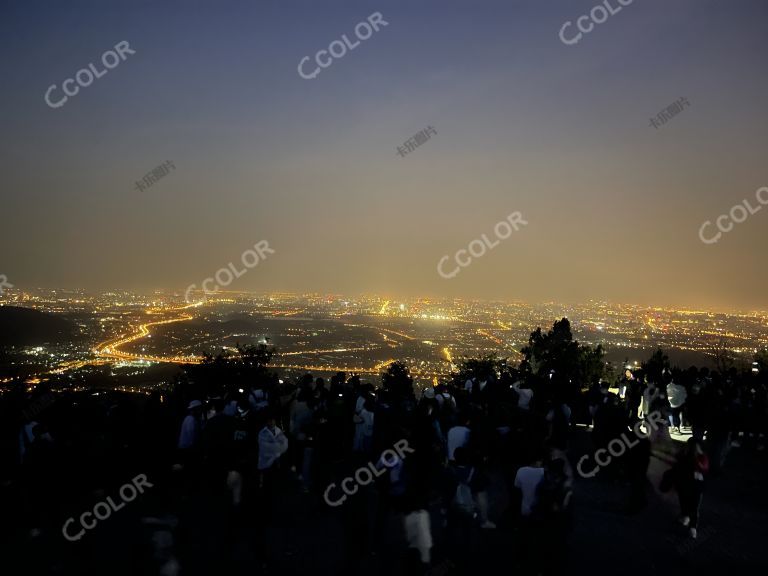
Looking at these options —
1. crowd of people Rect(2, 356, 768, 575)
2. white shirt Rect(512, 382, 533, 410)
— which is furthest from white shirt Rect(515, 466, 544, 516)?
white shirt Rect(512, 382, 533, 410)

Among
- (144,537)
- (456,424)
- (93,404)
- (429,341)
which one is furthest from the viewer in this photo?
(429,341)

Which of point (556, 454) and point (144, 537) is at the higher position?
point (144, 537)

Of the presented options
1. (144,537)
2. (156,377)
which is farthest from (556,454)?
(156,377)

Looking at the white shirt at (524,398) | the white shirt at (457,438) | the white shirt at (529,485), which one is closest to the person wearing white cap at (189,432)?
the white shirt at (457,438)

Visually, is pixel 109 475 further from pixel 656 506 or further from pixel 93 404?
pixel 656 506

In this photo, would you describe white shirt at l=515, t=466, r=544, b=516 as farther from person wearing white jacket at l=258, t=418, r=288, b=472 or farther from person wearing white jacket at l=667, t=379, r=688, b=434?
person wearing white jacket at l=667, t=379, r=688, b=434

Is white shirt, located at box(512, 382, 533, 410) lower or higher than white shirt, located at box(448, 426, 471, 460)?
lower

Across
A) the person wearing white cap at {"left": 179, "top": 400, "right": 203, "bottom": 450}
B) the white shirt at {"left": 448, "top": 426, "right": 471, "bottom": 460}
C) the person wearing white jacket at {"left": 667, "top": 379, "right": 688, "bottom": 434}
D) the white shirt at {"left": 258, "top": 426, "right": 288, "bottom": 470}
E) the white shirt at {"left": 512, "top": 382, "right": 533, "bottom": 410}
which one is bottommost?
the person wearing white jacket at {"left": 667, "top": 379, "right": 688, "bottom": 434}

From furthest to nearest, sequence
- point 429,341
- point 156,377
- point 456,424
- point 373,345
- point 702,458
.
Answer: point 429,341, point 373,345, point 156,377, point 456,424, point 702,458
